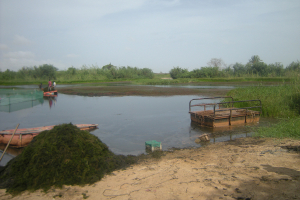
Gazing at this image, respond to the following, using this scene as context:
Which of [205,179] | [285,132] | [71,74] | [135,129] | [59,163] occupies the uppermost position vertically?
[71,74]

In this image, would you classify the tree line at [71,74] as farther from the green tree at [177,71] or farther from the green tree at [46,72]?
the green tree at [177,71]

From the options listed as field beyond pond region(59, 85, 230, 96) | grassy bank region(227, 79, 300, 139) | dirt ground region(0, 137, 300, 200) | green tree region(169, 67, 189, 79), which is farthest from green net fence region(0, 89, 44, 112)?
green tree region(169, 67, 189, 79)

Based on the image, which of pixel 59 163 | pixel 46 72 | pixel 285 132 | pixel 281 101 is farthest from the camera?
pixel 46 72

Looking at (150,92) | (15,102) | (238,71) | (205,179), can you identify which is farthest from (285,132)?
(238,71)

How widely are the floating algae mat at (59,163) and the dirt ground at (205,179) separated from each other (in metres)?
0.20

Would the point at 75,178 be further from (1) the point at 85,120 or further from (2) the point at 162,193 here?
(1) the point at 85,120

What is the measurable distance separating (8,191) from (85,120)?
334 inches

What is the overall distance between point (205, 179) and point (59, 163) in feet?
10.00

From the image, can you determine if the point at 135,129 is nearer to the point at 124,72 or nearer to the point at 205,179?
the point at 205,179

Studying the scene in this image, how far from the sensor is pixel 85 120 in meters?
12.8

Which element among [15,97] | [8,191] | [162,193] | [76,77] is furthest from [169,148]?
[76,77]

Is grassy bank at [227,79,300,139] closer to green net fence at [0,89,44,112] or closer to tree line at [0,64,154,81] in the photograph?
green net fence at [0,89,44,112]

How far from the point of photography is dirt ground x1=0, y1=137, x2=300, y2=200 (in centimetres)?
383

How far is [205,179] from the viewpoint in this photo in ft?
14.5
